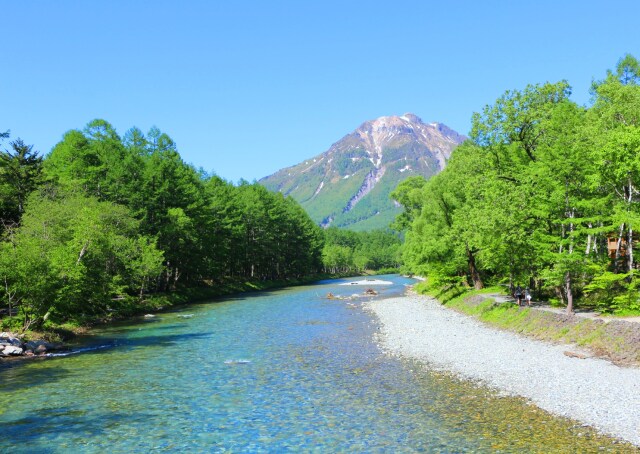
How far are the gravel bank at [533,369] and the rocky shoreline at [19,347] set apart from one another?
73.9 ft

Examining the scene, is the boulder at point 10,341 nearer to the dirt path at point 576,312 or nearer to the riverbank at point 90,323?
the riverbank at point 90,323

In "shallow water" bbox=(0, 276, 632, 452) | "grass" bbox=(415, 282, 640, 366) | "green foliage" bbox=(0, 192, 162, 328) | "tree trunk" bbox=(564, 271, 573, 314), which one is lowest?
"shallow water" bbox=(0, 276, 632, 452)

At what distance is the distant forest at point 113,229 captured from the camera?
34.7m

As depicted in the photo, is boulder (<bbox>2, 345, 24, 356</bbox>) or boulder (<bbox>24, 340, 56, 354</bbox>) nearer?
boulder (<bbox>2, 345, 24, 356</bbox>)

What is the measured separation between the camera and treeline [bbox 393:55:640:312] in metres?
29.8

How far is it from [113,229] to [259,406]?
40333mm

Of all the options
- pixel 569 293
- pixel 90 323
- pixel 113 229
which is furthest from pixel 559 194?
pixel 113 229

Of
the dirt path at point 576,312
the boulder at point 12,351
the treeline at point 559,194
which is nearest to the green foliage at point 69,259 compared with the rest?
the boulder at point 12,351

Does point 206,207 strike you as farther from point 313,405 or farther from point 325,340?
point 313,405

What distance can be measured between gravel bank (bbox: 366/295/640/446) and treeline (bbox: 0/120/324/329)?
25.4m

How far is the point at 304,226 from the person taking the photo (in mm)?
142875

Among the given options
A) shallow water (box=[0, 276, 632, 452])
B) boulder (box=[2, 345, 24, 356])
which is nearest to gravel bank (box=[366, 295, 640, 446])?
shallow water (box=[0, 276, 632, 452])

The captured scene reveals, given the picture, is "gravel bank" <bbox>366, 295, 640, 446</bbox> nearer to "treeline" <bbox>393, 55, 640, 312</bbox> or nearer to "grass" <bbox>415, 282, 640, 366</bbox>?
"grass" <bbox>415, 282, 640, 366</bbox>

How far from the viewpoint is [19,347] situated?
2970 cm
